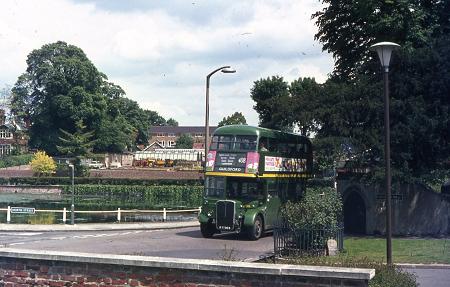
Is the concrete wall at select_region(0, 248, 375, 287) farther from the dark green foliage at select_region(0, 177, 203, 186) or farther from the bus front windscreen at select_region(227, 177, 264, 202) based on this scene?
the dark green foliage at select_region(0, 177, 203, 186)

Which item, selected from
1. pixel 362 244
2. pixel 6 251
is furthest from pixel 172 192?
pixel 6 251

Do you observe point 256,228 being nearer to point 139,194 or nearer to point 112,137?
point 139,194

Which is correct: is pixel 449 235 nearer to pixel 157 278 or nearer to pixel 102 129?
pixel 157 278

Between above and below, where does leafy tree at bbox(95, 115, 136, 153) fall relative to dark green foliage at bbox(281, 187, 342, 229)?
above

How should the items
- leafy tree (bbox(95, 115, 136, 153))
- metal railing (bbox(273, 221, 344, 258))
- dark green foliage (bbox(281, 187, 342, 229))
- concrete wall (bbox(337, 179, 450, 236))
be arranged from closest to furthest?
metal railing (bbox(273, 221, 344, 258))
dark green foliage (bbox(281, 187, 342, 229))
concrete wall (bbox(337, 179, 450, 236))
leafy tree (bbox(95, 115, 136, 153))

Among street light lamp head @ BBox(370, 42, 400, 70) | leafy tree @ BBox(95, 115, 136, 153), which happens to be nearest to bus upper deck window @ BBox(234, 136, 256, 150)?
street light lamp head @ BBox(370, 42, 400, 70)

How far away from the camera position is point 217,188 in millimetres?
26250

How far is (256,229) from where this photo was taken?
2617cm

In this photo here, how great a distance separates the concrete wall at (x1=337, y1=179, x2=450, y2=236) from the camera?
1252 inches

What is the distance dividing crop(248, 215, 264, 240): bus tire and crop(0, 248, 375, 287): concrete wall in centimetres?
1628

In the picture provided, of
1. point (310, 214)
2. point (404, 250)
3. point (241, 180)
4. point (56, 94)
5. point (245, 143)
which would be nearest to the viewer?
point (310, 214)

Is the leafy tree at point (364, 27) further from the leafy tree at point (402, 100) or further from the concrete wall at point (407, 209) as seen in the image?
the concrete wall at point (407, 209)

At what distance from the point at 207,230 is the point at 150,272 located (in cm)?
1840

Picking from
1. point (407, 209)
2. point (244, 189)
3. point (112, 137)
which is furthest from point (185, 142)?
point (244, 189)
